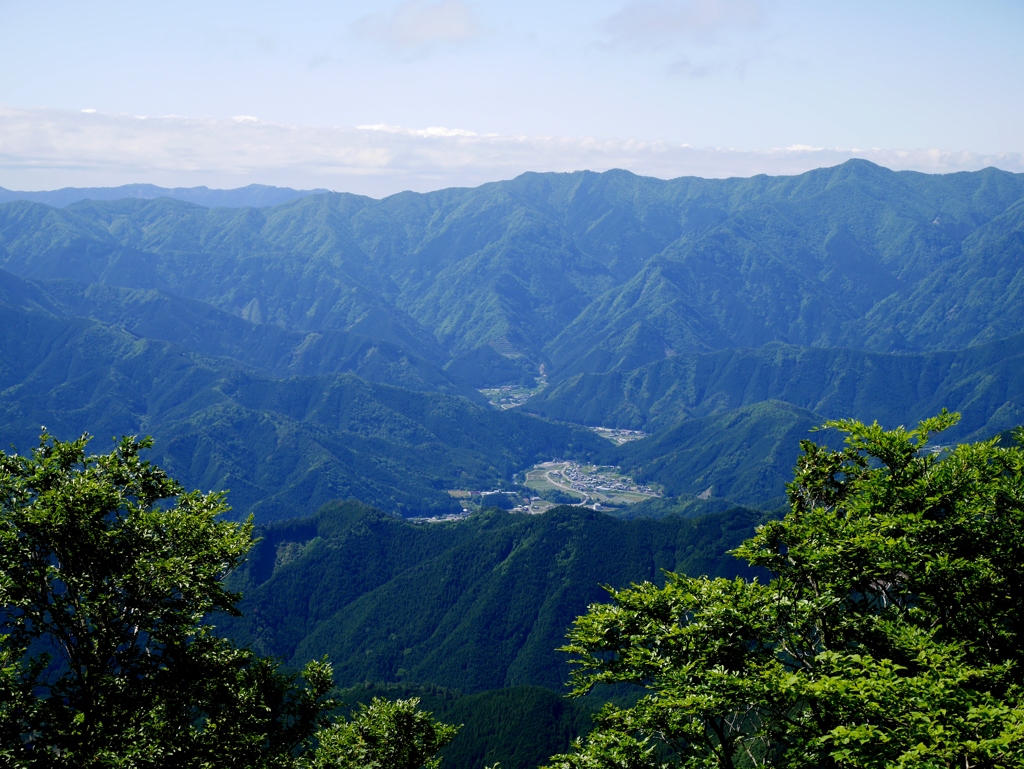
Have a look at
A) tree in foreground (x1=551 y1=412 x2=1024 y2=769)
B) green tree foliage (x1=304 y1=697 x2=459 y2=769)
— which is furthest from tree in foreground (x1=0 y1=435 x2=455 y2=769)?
tree in foreground (x1=551 y1=412 x2=1024 y2=769)

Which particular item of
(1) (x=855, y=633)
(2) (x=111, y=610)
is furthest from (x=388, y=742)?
(1) (x=855, y=633)

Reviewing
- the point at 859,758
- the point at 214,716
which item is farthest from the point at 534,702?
the point at 859,758

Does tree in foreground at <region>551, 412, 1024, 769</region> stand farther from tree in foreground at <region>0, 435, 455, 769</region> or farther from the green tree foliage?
tree in foreground at <region>0, 435, 455, 769</region>

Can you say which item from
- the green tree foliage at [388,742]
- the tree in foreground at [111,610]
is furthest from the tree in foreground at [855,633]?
the tree in foreground at [111,610]

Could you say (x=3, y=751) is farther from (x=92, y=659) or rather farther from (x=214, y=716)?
(x=214, y=716)

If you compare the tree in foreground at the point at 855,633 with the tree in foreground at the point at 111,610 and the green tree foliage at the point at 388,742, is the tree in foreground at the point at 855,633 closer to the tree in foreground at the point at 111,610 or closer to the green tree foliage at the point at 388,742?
the green tree foliage at the point at 388,742

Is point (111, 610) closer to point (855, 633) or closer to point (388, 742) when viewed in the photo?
point (388, 742)
